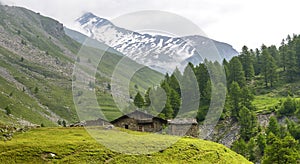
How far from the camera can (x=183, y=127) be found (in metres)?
62.9

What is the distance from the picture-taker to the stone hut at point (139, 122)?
196ft

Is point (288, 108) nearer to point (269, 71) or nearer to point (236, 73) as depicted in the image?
point (236, 73)

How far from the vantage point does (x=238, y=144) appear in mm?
81000

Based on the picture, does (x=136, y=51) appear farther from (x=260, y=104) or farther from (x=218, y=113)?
(x=260, y=104)

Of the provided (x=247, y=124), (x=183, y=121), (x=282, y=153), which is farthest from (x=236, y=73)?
(x=183, y=121)

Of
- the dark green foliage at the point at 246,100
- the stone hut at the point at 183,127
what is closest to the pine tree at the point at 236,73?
the dark green foliage at the point at 246,100

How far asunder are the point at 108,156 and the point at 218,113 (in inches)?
2451

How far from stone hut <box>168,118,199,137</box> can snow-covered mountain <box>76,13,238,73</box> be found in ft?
66.2

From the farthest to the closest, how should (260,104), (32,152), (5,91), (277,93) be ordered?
(5,91) → (277,93) → (260,104) → (32,152)

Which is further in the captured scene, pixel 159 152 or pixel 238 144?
pixel 238 144

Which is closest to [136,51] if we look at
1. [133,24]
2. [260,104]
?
[133,24]

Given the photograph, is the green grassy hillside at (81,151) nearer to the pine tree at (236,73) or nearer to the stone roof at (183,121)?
the stone roof at (183,121)

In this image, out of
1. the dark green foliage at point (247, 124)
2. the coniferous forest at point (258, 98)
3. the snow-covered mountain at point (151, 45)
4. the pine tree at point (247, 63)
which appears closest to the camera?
the snow-covered mountain at point (151, 45)

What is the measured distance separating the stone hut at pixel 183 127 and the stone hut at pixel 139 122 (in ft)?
7.83
